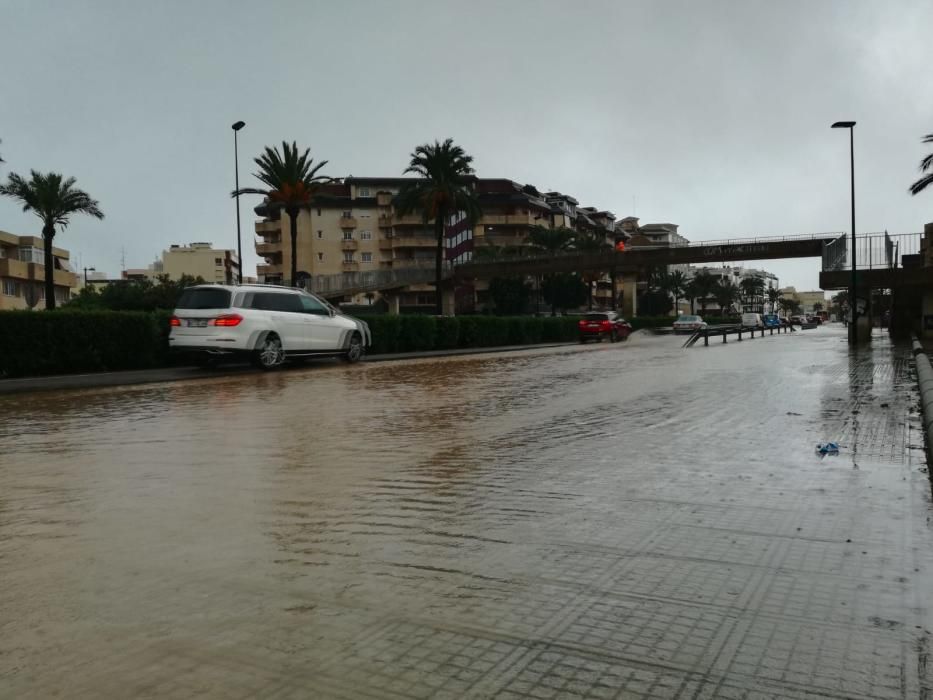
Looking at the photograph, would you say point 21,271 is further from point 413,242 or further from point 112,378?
point 112,378

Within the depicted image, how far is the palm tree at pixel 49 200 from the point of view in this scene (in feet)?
174

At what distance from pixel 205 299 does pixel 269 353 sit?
1870 mm

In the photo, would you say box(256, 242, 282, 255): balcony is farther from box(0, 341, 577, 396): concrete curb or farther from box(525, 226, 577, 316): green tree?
box(0, 341, 577, 396): concrete curb

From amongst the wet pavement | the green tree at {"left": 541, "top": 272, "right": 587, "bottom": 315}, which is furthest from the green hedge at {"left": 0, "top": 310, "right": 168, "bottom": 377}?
the green tree at {"left": 541, "top": 272, "right": 587, "bottom": 315}

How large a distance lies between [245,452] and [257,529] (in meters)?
2.97

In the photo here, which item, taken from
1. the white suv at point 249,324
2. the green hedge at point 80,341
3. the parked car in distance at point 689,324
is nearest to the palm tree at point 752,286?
the parked car in distance at point 689,324

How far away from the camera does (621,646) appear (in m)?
3.06

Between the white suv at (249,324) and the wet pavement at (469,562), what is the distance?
876cm

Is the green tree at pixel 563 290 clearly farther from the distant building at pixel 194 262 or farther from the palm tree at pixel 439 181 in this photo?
the distant building at pixel 194 262

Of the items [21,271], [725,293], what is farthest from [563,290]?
[725,293]

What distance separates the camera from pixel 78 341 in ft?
58.5

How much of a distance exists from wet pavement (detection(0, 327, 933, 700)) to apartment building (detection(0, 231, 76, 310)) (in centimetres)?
7378

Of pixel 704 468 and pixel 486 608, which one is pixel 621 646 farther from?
pixel 704 468

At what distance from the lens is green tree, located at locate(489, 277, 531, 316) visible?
98062mm
